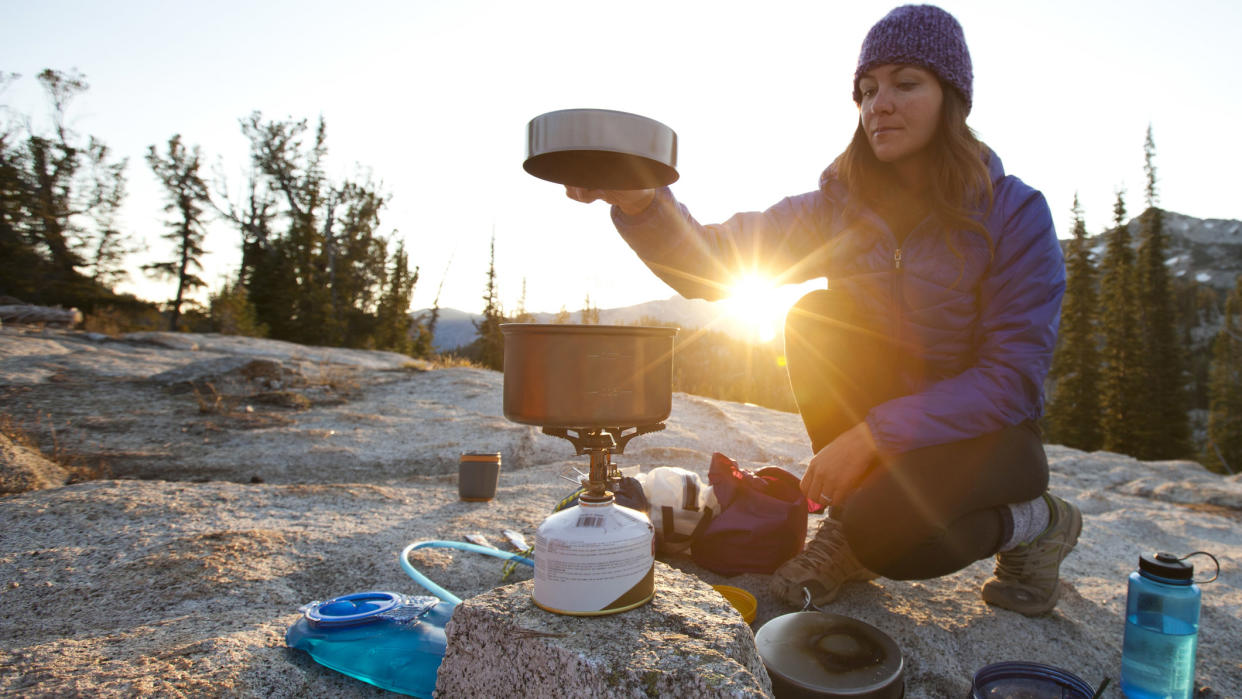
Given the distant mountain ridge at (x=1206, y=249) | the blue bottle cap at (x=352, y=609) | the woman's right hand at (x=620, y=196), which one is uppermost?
the distant mountain ridge at (x=1206, y=249)

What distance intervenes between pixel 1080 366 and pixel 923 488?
108ft

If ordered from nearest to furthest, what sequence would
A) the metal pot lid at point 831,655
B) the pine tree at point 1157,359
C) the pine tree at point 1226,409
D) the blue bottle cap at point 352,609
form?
the metal pot lid at point 831,655 < the blue bottle cap at point 352,609 < the pine tree at point 1157,359 < the pine tree at point 1226,409

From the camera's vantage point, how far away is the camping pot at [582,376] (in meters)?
1.17

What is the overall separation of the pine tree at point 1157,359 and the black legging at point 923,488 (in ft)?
103

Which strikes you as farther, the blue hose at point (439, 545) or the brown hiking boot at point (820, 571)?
the brown hiking boot at point (820, 571)

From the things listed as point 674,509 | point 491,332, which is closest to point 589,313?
point 491,332

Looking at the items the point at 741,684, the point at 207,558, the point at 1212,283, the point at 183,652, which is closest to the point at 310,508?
the point at 207,558

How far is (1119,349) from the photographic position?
26.9 metres

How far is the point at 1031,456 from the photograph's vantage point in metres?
1.88

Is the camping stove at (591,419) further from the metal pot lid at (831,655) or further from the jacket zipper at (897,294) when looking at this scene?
the jacket zipper at (897,294)

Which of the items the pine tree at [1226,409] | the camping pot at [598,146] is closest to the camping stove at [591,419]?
the camping pot at [598,146]

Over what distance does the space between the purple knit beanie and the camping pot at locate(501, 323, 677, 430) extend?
4.07 feet

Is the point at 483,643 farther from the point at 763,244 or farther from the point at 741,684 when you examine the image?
the point at 763,244

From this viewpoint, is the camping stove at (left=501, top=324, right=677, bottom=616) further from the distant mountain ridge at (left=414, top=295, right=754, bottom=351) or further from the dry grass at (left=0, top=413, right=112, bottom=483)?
the distant mountain ridge at (left=414, top=295, right=754, bottom=351)
